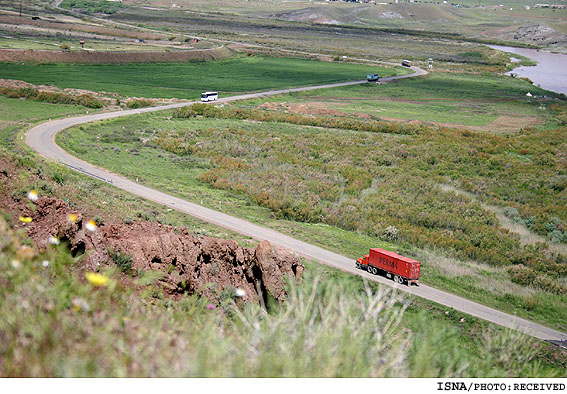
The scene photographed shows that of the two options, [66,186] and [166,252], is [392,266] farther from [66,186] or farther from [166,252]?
[66,186]

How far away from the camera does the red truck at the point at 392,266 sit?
26484 mm

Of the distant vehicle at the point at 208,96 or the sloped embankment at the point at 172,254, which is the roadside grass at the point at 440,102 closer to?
the distant vehicle at the point at 208,96

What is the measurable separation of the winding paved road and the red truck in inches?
15.1

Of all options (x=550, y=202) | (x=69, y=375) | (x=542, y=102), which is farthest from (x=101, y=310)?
(x=542, y=102)

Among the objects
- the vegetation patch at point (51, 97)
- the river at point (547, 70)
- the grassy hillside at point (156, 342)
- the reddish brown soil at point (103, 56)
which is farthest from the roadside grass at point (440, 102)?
the grassy hillside at point (156, 342)

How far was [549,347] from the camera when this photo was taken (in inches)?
872

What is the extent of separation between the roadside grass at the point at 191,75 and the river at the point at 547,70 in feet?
116

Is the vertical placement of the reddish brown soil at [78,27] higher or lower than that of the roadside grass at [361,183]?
higher

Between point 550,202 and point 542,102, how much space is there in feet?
207

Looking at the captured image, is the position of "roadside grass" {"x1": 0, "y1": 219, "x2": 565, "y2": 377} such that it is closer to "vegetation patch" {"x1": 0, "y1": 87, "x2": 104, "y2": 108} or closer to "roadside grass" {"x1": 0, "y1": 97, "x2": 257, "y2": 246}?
"roadside grass" {"x1": 0, "y1": 97, "x2": 257, "y2": 246}

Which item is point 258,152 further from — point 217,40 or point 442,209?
point 217,40

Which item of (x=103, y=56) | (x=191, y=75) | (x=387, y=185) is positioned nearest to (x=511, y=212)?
(x=387, y=185)

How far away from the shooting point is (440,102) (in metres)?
97.2

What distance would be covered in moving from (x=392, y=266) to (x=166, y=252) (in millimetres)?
12705
